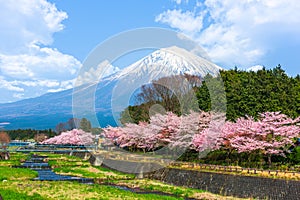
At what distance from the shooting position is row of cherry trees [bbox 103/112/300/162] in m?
24.1

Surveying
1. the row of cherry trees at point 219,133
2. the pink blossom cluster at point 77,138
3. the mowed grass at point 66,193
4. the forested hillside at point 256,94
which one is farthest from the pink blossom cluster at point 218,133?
the pink blossom cluster at point 77,138

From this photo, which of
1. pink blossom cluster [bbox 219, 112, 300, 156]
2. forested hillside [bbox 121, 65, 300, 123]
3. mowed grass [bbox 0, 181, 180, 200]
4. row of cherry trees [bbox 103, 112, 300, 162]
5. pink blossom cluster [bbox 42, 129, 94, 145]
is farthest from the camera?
pink blossom cluster [bbox 42, 129, 94, 145]

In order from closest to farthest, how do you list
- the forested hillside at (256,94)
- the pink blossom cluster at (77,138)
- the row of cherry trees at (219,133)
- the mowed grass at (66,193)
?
the mowed grass at (66,193)
the row of cherry trees at (219,133)
the forested hillside at (256,94)
the pink blossom cluster at (77,138)

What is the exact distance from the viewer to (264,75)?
33812mm

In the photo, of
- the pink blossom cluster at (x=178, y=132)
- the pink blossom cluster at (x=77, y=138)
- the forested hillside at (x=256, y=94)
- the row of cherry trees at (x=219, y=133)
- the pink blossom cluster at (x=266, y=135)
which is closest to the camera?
the pink blossom cluster at (x=266, y=135)

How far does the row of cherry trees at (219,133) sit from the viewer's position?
24.1m

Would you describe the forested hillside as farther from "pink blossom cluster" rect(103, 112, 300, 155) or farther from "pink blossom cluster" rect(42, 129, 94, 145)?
"pink blossom cluster" rect(42, 129, 94, 145)

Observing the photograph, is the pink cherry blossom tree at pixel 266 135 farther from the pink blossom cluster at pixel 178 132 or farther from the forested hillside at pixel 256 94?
the forested hillside at pixel 256 94

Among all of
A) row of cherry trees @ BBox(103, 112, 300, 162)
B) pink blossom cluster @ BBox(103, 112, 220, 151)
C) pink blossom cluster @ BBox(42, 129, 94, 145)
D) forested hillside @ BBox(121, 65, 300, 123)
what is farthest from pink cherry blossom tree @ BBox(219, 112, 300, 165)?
pink blossom cluster @ BBox(42, 129, 94, 145)

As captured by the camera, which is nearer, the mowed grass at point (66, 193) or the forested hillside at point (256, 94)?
the mowed grass at point (66, 193)

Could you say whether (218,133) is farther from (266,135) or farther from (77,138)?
(77,138)

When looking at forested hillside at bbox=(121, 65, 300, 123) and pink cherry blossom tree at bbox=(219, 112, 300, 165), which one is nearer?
pink cherry blossom tree at bbox=(219, 112, 300, 165)

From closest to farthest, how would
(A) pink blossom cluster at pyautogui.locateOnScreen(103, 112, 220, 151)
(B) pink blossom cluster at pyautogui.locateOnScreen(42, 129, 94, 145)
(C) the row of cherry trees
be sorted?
(C) the row of cherry trees, (A) pink blossom cluster at pyautogui.locateOnScreen(103, 112, 220, 151), (B) pink blossom cluster at pyautogui.locateOnScreen(42, 129, 94, 145)

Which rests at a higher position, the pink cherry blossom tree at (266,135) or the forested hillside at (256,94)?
the forested hillside at (256,94)
